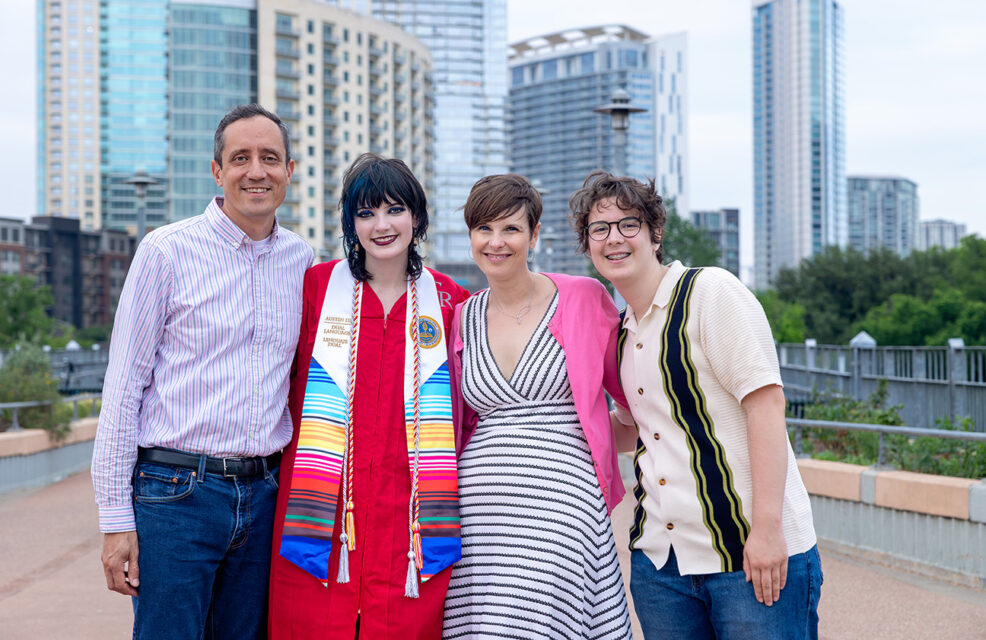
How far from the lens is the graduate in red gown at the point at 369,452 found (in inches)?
119

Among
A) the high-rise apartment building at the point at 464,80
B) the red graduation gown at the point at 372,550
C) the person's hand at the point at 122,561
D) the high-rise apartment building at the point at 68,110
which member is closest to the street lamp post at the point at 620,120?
the red graduation gown at the point at 372,550

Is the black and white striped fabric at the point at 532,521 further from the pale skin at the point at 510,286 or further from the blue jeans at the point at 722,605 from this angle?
the blue jeans at the point at 722,605

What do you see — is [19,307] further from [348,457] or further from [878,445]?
[348,457]

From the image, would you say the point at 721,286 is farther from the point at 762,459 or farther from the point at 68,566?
the point at 68,566

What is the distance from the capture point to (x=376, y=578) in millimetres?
3020

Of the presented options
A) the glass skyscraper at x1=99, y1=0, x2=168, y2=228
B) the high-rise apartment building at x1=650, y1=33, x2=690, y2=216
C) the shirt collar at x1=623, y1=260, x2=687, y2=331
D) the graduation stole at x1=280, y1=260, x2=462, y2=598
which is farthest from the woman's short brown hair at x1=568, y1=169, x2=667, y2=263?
the high-rise apartment building at x1=650, y1=33, x2=690, y2=216

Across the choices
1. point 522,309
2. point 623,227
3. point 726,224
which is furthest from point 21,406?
point 726,224

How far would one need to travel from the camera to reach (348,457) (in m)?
3.07

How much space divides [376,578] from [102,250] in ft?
300

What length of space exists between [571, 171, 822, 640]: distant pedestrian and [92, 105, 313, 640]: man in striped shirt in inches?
46.3

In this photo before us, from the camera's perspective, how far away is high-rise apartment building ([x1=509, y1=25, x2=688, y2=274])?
145375 mm

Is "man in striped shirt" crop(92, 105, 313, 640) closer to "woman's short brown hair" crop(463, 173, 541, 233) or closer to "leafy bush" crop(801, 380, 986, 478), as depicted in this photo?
"woman's short brown hair" crop(463, 173, 541, 233)

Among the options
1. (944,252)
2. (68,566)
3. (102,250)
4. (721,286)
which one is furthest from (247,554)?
(102,250)

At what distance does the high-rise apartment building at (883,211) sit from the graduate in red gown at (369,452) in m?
144
